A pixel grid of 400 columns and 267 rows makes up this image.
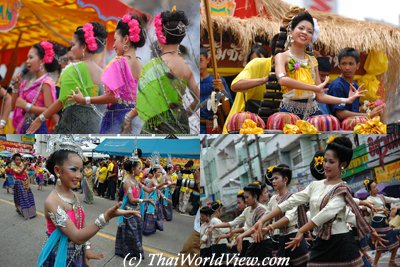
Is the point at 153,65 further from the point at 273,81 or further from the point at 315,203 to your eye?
the point at 315,203

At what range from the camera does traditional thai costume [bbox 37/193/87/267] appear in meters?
4.09

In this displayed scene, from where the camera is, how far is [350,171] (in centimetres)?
453

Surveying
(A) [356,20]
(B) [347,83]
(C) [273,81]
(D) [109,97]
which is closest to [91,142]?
(D) [109,97]

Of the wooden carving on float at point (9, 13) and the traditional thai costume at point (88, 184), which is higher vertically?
the wooden carving on float at point (9, 13)

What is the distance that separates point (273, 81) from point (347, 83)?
0.89 m

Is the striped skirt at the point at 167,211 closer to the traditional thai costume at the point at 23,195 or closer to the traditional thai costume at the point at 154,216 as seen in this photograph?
the traditional thai costume at the point at 154,216

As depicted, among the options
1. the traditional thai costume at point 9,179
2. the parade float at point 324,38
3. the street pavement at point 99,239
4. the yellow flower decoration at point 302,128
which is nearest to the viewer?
the yellow flower decoration at point 302,128

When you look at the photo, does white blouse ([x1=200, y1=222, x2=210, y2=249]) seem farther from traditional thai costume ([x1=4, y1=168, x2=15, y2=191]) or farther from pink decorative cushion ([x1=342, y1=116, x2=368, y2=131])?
traditional thai costume ([x1=4, y1=168, x2=15, y2=191])

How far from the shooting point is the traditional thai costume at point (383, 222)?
4586mm

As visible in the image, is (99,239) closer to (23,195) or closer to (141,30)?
(23,195)

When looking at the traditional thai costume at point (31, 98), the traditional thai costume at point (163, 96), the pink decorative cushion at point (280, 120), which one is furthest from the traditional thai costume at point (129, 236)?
the pink decorative cushion at point (280, 120)

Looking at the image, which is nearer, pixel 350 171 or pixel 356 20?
pixel 350 171

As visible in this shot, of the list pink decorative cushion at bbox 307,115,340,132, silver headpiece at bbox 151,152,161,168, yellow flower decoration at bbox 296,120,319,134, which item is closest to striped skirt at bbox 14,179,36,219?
silver headpiece at bbox 151,152,161,168

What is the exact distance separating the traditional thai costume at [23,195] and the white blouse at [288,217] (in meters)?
2.25
